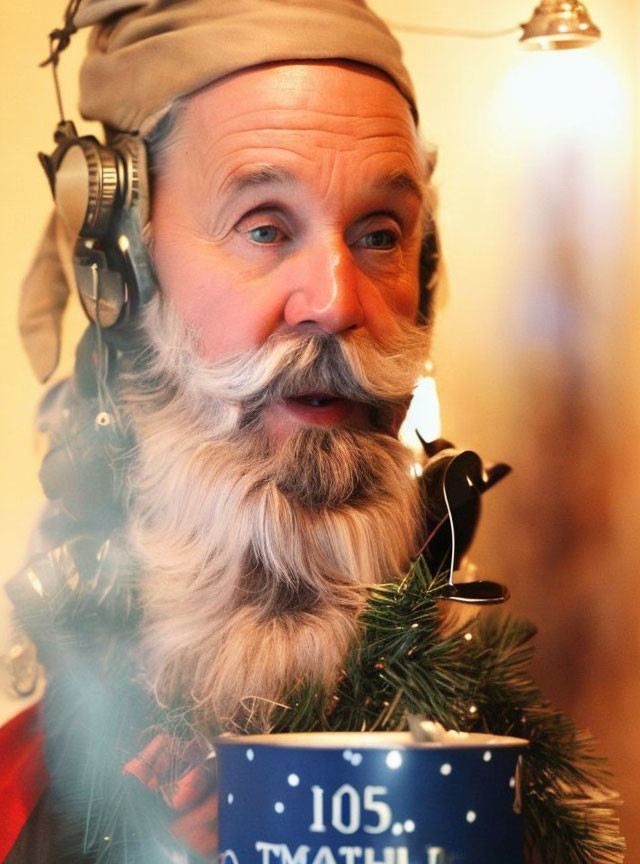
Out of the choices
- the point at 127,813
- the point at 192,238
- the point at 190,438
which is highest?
the point at 192,238

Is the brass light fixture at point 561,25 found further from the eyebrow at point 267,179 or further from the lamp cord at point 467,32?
the eyebrow at point 267,179

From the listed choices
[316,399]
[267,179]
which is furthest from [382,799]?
[267,179]

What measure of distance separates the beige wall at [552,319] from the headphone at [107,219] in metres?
0.33

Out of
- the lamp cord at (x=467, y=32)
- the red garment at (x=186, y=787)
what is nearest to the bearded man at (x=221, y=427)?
the red garment at (x=186, y=787)

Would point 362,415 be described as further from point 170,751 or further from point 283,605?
point 170,751

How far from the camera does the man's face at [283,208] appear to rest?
2.80ft

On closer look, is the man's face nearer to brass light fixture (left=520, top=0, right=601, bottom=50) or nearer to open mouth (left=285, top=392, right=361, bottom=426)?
open mouth (left=285, top=392, right=361, bottom=426)

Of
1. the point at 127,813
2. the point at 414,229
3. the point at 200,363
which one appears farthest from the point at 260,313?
the point at 127,813

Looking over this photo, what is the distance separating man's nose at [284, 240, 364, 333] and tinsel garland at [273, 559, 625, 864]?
19 centimetres

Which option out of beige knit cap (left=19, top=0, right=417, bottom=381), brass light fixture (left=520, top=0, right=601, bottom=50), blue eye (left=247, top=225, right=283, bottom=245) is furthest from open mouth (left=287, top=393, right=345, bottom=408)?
brass light fixture (left=520, top=0, right=601, bottom=50)

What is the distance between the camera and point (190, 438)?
0.89 meters

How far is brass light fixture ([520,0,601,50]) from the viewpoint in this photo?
1027mm

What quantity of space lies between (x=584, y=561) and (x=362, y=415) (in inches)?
12.9

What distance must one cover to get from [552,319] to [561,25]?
271 millimetres
